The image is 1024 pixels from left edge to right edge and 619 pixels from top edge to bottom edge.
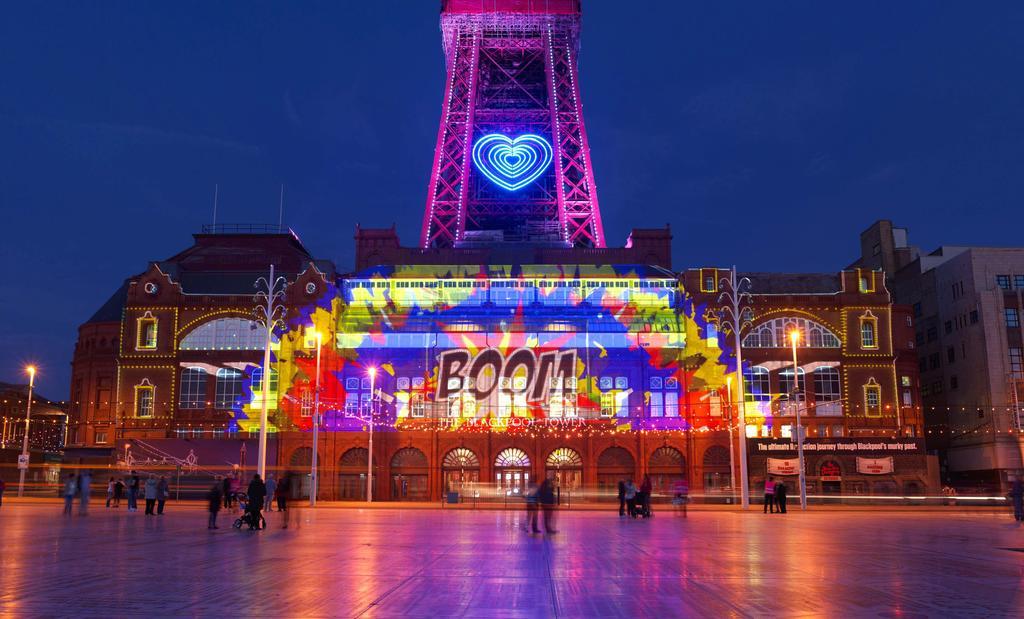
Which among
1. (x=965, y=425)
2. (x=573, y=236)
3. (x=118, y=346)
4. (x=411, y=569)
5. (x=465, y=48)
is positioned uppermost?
(x=465, y=48)

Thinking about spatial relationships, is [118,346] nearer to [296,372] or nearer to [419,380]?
[296,372]

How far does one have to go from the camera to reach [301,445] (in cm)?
8138

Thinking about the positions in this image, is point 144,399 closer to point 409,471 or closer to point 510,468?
point 409,471

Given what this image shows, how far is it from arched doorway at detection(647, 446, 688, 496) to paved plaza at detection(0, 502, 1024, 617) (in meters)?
50.8

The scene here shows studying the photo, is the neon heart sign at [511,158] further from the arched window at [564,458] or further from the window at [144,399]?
the window at [144,399]

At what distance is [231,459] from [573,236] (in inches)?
1658

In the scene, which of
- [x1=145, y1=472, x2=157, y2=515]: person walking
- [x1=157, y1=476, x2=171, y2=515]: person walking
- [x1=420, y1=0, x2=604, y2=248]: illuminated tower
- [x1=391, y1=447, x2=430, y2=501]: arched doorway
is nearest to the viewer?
[x1=145, y1=472, x2=157, y2=515]: person walking

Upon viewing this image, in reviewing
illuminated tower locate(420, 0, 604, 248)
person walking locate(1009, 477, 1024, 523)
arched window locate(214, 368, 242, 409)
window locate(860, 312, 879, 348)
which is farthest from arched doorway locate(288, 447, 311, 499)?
person walking locate(1009, 477, 1024, 523)

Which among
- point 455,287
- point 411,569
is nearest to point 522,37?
point 455,287

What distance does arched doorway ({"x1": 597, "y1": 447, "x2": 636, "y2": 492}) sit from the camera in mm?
81750

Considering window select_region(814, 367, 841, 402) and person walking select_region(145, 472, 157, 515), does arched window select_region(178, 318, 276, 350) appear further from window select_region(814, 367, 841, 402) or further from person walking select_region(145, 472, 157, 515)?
window select_region(814, 367, 841, 402)

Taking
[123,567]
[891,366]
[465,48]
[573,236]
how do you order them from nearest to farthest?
[123,567] → [891,366] → [573,236] → [465,48]

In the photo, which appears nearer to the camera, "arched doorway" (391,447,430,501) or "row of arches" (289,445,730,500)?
"row of arches" (289,445,730,500)

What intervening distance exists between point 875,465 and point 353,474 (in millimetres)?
45012
